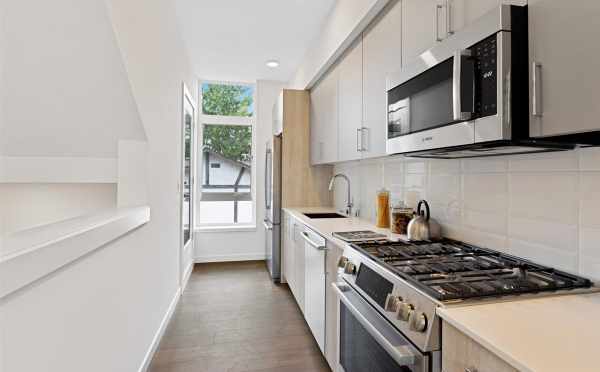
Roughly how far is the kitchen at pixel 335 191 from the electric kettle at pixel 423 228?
0.01 meters

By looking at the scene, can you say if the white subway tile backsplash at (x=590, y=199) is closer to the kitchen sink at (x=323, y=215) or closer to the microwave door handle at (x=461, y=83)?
the microwave door handle at (x=461, y=83)

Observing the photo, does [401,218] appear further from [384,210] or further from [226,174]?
[226,174]

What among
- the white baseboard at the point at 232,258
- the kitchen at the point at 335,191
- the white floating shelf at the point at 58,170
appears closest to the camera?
the kitchen at the point at 335,191

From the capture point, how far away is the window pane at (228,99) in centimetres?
496

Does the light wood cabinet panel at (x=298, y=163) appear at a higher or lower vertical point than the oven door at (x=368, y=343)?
higher

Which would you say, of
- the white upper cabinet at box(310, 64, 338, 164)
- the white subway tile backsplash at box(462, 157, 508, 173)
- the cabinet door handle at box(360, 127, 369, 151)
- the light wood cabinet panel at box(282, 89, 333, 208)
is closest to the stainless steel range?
the white subway tile backsplash at box(462, 157, 508, 173)

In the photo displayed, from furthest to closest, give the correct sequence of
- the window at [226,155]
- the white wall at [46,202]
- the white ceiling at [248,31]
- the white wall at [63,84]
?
the window at [226,155] → the white ceiling at [248,31] → the white wall at [46,202] → the white wall at [63,84]

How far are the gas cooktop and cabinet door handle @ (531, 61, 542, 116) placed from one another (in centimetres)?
53

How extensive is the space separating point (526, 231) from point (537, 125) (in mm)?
567

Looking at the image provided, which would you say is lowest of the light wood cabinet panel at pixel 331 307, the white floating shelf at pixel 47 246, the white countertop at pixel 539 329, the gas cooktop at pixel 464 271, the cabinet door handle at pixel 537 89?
the light wood cabinet panel at pixel 331 307

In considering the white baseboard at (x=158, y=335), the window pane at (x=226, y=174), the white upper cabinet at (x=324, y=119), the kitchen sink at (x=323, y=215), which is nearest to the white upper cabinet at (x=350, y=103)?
the white upper cabinet at (x=324, y=119)

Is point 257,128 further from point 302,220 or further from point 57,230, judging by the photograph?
point 57,230

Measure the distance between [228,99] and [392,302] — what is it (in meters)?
4.50

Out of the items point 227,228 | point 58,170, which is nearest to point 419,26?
point 58,170
